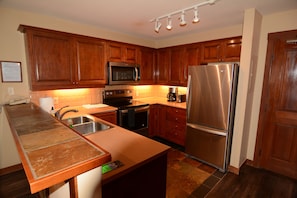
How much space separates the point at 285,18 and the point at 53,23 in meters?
3.46

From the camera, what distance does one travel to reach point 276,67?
240 cm

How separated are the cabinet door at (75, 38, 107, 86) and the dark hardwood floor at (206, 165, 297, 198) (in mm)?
2523

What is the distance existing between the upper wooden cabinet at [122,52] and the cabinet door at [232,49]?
1.77 metres

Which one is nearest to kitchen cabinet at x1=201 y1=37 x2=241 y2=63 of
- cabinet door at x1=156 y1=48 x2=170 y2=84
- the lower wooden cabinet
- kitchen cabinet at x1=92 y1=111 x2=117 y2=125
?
cabinet door at x1=156 y1=48 x2=170 y2=84

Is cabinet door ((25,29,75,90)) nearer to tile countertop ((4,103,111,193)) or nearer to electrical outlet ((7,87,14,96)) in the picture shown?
electrical outlet ((7,87,14,96))

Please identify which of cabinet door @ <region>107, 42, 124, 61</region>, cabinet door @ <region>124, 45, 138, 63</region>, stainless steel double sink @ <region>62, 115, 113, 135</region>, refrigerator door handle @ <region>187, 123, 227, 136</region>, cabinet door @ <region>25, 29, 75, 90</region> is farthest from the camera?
cabinet door @ <region>124, 45, 138, 63</region>

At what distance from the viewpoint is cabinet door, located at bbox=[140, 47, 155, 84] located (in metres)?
3.70

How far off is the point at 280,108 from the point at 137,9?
8.39 feet

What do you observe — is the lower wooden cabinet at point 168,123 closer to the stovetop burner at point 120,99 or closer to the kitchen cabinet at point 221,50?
the stovetop burner at point 120,99

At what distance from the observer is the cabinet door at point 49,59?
2.27 metres

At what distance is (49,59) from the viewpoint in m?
2.41

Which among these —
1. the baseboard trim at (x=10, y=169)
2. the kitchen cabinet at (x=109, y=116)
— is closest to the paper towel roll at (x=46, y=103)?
the kitchen cabinet at (x=109, y=116)

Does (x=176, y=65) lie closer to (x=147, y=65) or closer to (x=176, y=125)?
(x=147, y=65)

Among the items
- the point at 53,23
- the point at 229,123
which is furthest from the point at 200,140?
the point at 53,23
